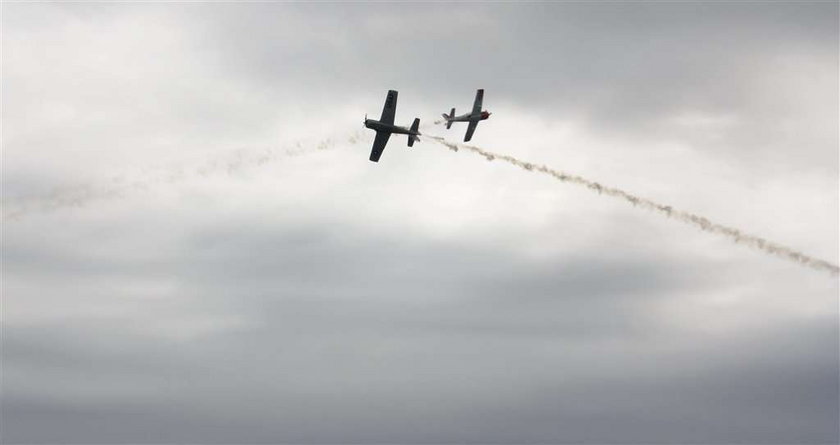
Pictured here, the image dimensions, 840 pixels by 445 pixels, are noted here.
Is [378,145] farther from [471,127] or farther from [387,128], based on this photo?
[471,127]

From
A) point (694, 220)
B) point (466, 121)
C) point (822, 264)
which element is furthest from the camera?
point (466, 121)

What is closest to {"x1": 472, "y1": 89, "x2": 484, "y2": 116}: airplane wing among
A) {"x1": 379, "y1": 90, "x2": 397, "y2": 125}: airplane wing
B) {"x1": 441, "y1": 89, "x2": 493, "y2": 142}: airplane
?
{"x1": 441, "y1": 89, "x2": 493, "y2": 142}: airplane

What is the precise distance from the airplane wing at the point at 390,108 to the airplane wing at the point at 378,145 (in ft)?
5.78

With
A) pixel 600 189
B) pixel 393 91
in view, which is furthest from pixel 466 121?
pixel 600 189

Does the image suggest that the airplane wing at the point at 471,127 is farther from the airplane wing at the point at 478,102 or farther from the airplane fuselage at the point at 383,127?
the airplane fuselage at the point at 383,127

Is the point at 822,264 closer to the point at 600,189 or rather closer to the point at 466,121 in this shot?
the point at 600,189

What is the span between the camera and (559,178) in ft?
344

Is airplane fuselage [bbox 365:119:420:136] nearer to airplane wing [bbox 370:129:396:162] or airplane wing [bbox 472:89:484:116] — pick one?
airplane wing [bbox 370:129:396:162]

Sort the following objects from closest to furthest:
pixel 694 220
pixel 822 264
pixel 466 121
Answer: pixel 822 264, pixel 694 220, pixel 466 121

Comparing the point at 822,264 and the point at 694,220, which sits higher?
the point at 694,220

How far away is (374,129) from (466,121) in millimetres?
18236

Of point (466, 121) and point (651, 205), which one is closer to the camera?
point (651, 205)

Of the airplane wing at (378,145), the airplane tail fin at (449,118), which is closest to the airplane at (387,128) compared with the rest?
the airplane wing at (378,145)

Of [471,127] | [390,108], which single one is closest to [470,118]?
[471,127]
